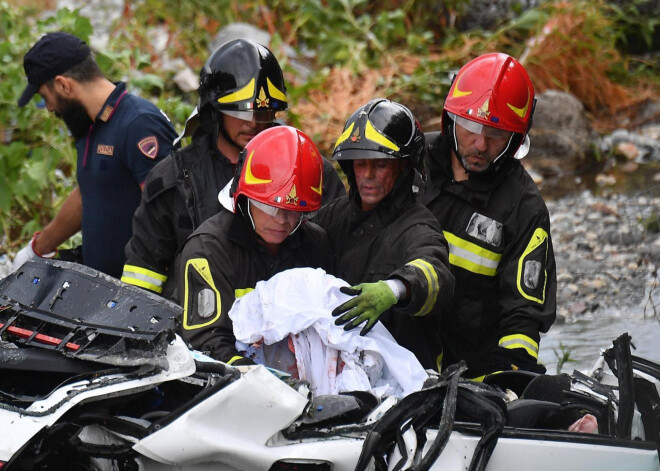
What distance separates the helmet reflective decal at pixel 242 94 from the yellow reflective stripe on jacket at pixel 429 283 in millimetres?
1367

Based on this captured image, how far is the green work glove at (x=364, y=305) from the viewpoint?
3.46m

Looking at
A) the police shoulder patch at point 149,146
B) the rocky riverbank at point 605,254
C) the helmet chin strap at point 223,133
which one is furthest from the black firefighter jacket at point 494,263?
A: the rocky riverbank at point 605,254

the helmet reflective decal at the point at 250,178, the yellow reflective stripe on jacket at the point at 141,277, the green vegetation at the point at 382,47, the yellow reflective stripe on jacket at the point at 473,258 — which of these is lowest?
the green vegetation at the point at 382,47

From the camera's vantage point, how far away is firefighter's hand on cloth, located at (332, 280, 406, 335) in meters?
3.46

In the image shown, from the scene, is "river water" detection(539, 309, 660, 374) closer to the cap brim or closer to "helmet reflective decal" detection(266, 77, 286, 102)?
"helmet reflective decal" detection(266, 77, 286, 102)

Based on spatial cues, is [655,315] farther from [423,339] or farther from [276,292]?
[276,292]

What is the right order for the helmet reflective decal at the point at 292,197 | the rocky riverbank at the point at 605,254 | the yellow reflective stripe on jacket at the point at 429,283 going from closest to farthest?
the yellow reflective stripe on jacket at the point at 429,283 < the helmet reflective decal at the point at 292,197 < the rocky riverbank at the point at 605,254

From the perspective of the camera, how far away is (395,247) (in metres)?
4.09

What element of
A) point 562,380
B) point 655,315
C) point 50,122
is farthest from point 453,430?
point 50,122

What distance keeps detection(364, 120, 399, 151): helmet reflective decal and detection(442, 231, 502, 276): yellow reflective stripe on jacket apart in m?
0.70

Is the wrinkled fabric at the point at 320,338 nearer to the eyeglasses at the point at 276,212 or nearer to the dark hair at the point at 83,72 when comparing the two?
the eyeglasses at the point at 276,212

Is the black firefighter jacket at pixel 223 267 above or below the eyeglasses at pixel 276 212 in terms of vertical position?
below

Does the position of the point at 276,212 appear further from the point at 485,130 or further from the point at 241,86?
the point at 485,130

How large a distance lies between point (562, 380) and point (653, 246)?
16.4ft
